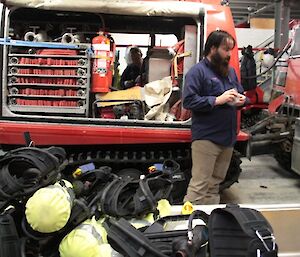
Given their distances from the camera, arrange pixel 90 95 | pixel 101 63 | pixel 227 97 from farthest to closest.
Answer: pixel 90 95 < pixel 101 63 < pixel 227 97

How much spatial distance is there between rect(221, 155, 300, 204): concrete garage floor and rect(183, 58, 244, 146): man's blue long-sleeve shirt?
52.9 inches

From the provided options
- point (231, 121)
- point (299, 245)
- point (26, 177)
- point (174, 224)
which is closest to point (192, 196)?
point (231, 121)

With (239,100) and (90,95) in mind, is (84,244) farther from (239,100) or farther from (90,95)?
(90,95)

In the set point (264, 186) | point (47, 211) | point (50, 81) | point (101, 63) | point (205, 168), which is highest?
point (101, 63)

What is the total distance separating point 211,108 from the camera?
11.4 ft

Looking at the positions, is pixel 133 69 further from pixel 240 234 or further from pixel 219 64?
pixel 240 234

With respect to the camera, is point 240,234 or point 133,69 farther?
point 133,69

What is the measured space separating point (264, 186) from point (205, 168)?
2049 mm

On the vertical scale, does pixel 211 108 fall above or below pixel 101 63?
below

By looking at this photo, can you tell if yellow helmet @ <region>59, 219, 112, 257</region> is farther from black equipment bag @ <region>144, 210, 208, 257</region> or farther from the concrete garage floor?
the concrete garage floor

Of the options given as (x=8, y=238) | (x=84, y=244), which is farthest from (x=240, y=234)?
(x=8, y=238)

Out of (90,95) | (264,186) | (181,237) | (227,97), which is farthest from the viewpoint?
(264,186)

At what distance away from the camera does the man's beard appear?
353 cm

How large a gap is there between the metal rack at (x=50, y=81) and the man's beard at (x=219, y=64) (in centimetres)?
121
